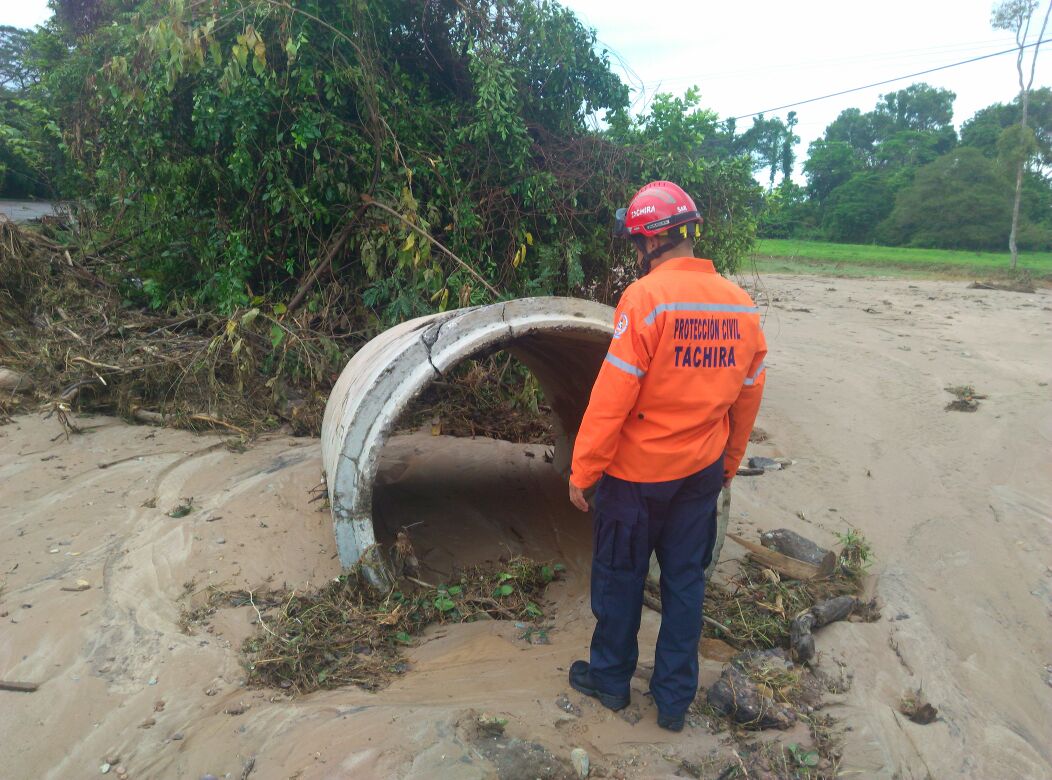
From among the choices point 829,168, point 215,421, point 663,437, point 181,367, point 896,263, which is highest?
point 829,168

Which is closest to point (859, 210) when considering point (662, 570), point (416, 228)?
point (416, 228)

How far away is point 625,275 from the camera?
A: 7.60 metres

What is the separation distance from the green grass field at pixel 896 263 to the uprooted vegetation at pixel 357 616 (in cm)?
1577

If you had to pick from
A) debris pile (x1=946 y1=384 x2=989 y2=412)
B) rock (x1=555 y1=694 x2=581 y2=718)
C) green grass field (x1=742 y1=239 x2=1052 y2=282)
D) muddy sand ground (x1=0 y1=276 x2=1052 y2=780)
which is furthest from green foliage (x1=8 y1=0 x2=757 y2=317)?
green grass field (x1=742 y1=239 x2=1052 y2=282)

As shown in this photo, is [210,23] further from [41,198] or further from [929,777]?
[41,198]

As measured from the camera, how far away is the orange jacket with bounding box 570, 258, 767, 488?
2660mm

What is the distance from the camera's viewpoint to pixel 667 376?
271cm

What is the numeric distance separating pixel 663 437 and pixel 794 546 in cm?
220

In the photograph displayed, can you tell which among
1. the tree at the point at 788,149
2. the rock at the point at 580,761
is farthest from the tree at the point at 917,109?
the rock at the point at 580,761

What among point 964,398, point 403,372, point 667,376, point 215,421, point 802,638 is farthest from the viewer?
point 964,398

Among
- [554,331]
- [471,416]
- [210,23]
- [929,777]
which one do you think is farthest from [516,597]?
[210,23]

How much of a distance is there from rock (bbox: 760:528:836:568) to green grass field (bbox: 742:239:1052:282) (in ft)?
47.9

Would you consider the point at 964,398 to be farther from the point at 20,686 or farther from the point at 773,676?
the point at 20,686

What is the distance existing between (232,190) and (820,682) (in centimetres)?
613
